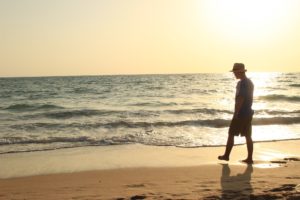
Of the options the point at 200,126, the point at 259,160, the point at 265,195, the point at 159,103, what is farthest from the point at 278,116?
the point at 265,195

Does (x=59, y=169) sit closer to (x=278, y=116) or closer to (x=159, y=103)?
(x=278, y=116)

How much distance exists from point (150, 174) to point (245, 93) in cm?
210

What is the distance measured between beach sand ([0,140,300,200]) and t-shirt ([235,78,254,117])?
2.94 feet

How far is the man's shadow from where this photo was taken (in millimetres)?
5359

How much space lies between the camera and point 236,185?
5.95 metres

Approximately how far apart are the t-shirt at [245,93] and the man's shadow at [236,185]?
3.17 feet

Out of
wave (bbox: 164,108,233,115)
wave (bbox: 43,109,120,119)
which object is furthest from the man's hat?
wave (bbox: 43,109,120,119)

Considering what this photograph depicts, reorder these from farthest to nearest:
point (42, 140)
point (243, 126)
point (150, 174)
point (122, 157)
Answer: point (42, 140) → point (122, 157) → point (243, 126) → point (150, 174)

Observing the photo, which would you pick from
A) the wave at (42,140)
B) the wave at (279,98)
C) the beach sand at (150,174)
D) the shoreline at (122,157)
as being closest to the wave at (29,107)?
the wave at (42,140)

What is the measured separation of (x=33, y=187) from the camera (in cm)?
621

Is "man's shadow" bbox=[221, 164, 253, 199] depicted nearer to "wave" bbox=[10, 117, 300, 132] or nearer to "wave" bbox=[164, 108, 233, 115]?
"wave" bbox=[10, 117, 300, 132]

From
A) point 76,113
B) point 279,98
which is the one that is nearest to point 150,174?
point 76,113

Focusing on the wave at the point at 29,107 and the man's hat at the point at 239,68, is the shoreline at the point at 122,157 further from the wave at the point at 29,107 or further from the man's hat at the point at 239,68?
the wave at the point at 29,107

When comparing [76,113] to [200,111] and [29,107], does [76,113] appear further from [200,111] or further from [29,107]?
[200,111]
